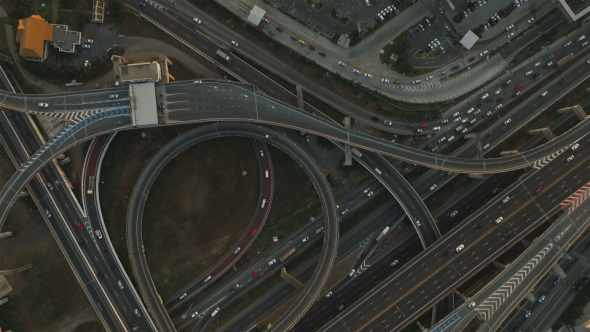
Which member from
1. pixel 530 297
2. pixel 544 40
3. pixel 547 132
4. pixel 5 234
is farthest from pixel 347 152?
pixel 5 234

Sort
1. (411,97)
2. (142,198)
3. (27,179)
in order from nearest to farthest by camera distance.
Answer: (27,179), (142,198), (411,97)

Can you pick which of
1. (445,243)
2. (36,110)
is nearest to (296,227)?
(445,243)

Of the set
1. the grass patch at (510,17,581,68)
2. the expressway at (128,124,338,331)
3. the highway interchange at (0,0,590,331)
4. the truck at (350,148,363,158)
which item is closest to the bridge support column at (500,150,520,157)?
the highway interchange at (0,0,590,331)

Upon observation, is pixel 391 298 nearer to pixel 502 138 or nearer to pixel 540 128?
pixel 502 138

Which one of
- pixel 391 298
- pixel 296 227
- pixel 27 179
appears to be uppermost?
pixel 27 179

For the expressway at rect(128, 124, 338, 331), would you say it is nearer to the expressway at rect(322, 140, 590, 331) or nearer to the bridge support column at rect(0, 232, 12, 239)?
the expressway at rect(322, 140, 590, 331)

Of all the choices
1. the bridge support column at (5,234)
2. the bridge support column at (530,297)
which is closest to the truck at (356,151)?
the bridge support column at (530,297)
